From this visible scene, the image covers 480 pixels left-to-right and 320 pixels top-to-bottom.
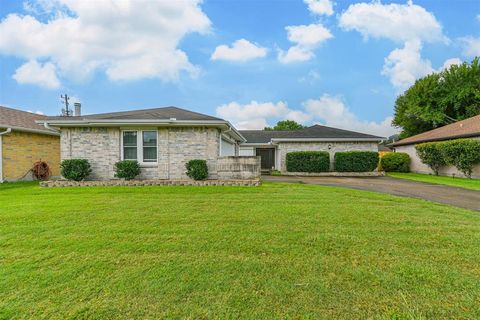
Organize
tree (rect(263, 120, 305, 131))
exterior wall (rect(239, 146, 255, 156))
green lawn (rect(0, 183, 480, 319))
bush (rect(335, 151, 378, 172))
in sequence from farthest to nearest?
tree (rect(263, 120, 305, 131)) → exterior wall (rect(239, 146, 255, 156)) → bush (rect(335, 151, 378, 172)) → green lawn (rect(0, 183, 480, 319))

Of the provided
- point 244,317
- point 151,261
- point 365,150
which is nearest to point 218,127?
point 151,261

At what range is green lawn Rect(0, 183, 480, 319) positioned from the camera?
2.21m

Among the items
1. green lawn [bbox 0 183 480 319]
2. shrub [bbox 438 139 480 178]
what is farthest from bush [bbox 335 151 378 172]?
green lawn [bbox 0 183 480 319]

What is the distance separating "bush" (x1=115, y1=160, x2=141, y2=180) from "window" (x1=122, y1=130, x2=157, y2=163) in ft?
1.52

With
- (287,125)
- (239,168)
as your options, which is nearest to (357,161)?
(239,168)

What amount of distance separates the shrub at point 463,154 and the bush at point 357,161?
3.95 m

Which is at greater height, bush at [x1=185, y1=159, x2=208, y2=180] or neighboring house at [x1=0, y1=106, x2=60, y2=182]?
neighboring house at [x1=0, y1=106, x2=60, y2=182]

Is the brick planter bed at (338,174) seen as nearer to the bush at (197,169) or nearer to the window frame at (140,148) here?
the bush at (197,169)

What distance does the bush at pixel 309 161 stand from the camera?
1655cm

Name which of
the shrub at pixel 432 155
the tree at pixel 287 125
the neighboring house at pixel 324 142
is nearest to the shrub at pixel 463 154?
the shrub at pixel 432 155

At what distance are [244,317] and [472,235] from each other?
170 inches

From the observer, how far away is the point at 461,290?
2451mm

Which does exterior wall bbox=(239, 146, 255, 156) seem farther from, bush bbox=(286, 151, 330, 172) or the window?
the window

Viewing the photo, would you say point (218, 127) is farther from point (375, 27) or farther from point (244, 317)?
point (375, 27)
